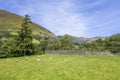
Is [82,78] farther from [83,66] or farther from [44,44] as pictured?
[44,44]

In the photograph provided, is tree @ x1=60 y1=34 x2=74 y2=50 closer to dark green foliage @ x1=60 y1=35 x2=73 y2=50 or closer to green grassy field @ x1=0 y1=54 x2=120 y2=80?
dark green foliage @ x1=60 y1=35 x2=73 y2=50

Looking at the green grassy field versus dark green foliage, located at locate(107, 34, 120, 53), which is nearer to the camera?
the green grassy field

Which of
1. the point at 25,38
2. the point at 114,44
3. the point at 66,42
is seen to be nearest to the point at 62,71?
the point at 25,38

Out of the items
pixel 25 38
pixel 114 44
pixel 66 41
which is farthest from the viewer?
pixel 66 41

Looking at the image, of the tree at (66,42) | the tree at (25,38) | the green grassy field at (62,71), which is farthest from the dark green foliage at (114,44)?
the green grassy field at (62,71)

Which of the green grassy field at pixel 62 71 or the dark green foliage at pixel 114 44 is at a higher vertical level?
the dark green foliage at pixel 114 44

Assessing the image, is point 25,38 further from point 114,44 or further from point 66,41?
point 114,44

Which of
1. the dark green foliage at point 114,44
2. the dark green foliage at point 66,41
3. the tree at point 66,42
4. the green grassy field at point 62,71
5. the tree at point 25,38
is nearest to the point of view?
the green grassy field at point 62,71

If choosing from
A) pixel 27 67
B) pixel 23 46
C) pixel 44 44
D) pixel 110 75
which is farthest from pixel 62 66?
pixel 44 44

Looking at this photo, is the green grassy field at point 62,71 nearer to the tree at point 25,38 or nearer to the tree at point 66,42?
the tree at point 25,38

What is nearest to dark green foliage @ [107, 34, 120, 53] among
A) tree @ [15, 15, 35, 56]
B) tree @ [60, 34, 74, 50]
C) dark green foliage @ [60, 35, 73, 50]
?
tree @ [60, 34, 74, 50]

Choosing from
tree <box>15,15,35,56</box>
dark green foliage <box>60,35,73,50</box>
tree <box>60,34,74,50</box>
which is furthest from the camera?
dark green foliage <box>60,35,73,50</box>

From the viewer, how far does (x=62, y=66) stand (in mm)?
27688

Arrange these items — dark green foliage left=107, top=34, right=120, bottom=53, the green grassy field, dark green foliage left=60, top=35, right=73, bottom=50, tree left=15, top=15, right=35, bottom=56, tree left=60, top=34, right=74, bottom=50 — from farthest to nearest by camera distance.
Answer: dark green foliage left=60, top=35, right=73, bottom=50 → tree left=60, top=34, right=74, bottom=50 → dark green foliage left=107, top=34, right=120, bottom=53 → tree left=15, top=15, right=35, bottom=56 → the green grassy field
